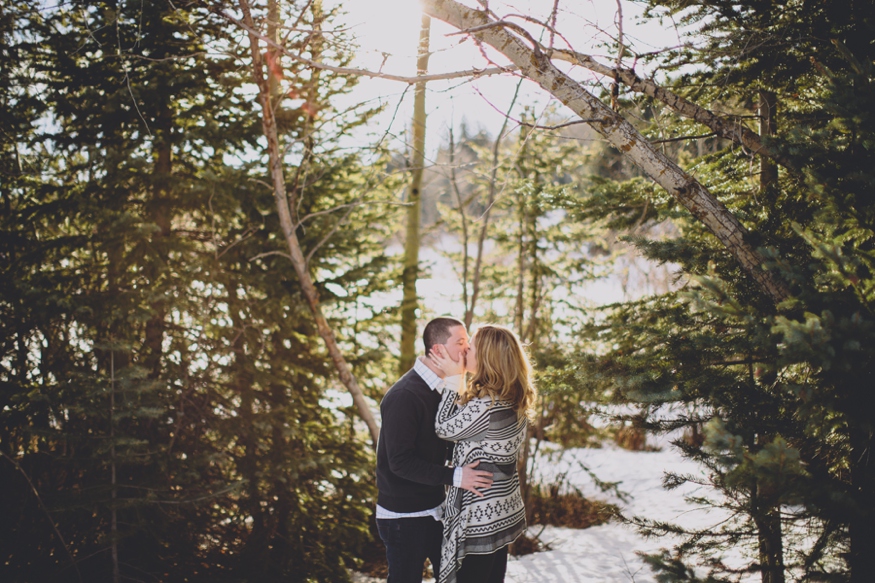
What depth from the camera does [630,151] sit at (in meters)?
3.45

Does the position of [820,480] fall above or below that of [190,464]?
above

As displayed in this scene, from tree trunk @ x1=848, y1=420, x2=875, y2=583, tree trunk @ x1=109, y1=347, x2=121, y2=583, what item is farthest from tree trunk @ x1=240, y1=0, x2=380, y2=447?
tree trunk @ x1=848, y1=420, x2=875, y2=583

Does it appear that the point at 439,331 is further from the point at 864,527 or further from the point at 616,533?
the point at 616,533

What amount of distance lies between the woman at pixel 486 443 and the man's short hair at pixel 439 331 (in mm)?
235

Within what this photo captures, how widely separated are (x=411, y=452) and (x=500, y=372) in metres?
0.73

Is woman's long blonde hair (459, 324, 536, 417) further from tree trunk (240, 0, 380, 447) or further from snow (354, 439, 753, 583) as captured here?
tree trunk (240, 0, 380, 447)

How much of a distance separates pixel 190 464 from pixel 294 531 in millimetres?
1287

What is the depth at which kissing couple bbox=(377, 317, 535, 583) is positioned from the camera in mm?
3258

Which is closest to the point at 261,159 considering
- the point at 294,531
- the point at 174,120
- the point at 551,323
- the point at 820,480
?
the point at 174,120

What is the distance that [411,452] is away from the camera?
3344 mm

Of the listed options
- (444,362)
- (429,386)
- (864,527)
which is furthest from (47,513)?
(864,527)

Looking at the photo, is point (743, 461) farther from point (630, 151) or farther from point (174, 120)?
point (174, 120)

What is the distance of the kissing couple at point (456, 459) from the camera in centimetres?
326

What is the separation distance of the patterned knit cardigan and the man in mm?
104
